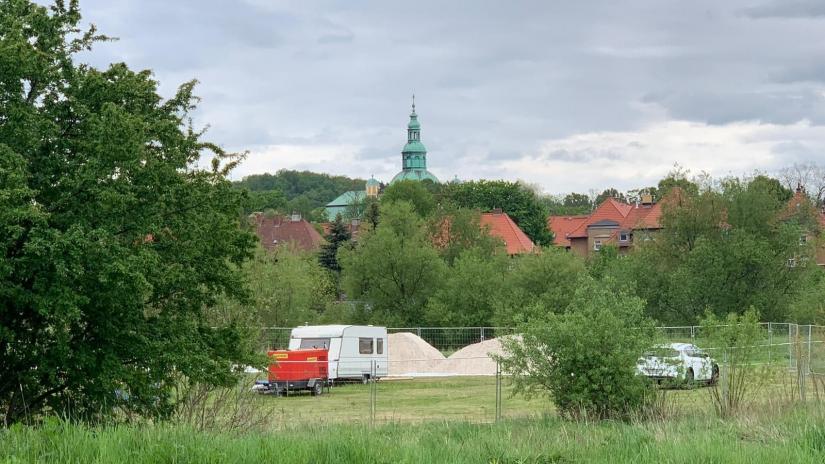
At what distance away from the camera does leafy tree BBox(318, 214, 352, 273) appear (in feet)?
250

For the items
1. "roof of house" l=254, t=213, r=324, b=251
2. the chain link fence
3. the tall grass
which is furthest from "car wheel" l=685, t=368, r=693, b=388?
"roof of house" l=254, t=213, r=324, b=251

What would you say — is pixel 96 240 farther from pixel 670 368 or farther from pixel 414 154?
pixel 414 154

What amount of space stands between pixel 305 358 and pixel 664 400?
17.1m

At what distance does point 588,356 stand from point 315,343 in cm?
1961

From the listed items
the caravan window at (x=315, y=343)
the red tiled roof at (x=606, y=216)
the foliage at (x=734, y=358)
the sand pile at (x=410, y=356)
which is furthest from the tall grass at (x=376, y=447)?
the red tiled roof at (x=606, y=216)

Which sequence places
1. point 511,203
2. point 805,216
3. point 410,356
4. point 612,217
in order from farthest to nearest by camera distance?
point 511,203, point 612,217, point 805,216, point 410,356

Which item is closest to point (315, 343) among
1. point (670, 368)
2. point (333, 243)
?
point (670, 368)

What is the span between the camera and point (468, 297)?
50.3 meters

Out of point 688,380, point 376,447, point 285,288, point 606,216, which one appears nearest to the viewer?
point 376,447

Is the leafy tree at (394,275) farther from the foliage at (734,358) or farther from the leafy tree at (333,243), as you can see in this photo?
the foliage at (734,358)

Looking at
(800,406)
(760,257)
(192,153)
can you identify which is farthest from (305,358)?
(760,257)

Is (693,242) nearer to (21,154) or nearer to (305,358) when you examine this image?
(305,358)

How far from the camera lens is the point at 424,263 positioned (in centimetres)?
5309

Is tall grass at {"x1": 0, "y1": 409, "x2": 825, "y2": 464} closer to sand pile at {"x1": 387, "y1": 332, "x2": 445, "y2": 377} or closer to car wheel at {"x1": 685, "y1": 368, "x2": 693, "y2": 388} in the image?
car wheel at {"x1": 685, "y1": 368, "x2": 693, "y2": 388}
